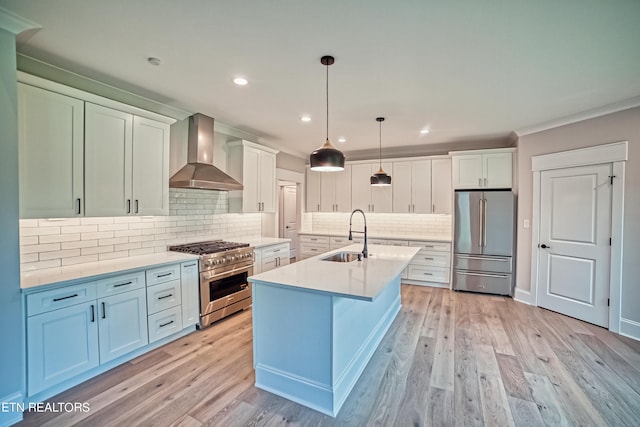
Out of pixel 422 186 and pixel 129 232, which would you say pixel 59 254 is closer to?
pixel 129 232

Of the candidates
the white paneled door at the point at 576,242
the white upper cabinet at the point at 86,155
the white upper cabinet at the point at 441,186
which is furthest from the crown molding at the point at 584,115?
the white upper cabinet at the point at 86,155

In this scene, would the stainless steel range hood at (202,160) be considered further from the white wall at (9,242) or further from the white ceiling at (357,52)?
the white wall at (9,242)

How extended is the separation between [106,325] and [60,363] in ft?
1.17

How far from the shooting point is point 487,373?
2.48 meters

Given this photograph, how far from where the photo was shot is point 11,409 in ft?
6.16

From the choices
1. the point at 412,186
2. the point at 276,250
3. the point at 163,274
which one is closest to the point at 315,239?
the point at 276,250

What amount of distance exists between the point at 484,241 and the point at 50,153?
17.9ft

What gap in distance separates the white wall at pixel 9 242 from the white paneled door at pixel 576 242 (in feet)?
18.4

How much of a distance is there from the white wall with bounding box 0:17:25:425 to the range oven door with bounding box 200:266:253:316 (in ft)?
4.97

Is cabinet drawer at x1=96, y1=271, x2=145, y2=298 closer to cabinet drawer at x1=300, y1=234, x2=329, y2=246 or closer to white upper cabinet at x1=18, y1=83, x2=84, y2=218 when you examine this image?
white upper cabinet at x1=18, y1=83, x2=84, y2=218

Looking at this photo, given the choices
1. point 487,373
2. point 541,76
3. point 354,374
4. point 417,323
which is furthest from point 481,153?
point 354,374

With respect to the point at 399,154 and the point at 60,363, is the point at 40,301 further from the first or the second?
the point at 399,154

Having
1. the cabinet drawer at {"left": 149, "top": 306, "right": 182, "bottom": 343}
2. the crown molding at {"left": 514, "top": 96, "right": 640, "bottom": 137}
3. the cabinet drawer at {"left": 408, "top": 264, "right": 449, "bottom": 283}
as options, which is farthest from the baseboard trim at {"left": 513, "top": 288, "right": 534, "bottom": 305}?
the cabinet drawer at {"left": 149, "top": 306, "right": 182, "bottom": 343}

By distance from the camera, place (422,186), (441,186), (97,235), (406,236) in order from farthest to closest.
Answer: (406,236)
(422,186)
(441,186)
(97,235)
